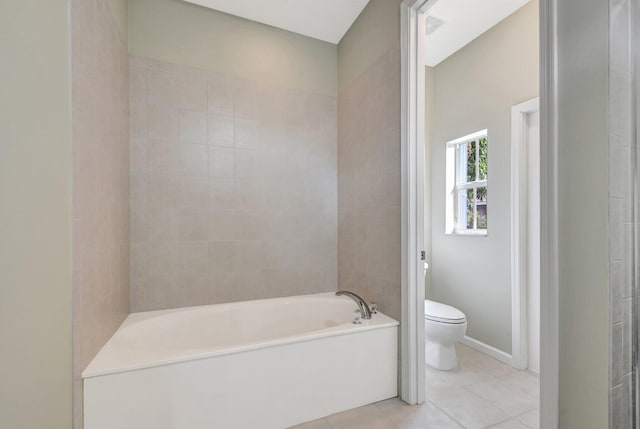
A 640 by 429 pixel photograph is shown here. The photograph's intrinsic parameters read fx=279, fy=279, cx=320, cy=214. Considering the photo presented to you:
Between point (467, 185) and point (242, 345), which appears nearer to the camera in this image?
point (242, 345)

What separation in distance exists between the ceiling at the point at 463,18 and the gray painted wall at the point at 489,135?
0.20 feet

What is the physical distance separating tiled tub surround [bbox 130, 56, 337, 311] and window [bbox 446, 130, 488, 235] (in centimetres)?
119

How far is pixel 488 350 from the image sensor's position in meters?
2.25

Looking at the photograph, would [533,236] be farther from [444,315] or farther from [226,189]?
[226,189]

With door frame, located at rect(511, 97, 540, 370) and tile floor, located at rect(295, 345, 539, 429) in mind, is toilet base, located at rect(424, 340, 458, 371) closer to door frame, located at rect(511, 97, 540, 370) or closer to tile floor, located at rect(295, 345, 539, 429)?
tile floor, located at rect(295, 345, 539, 429)

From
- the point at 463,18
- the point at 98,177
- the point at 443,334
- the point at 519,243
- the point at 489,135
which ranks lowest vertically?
the point at 443,334

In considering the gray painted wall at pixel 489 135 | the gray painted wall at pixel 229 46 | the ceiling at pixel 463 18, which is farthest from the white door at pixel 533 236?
the gray painted wall at pixel 229 46

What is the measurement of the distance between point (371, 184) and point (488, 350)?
1.66 metres

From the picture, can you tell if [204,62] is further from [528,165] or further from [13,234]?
[528,165]

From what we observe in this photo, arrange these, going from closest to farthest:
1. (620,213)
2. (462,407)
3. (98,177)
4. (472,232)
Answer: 1. (620,213)
2. (98,177)
3. (462,407)
4. (472,232)

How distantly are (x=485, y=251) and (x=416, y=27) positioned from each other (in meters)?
1.77

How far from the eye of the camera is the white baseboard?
2111 millimetres

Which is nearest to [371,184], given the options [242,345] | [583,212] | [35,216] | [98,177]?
[583,212]

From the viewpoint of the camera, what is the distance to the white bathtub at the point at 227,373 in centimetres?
120
